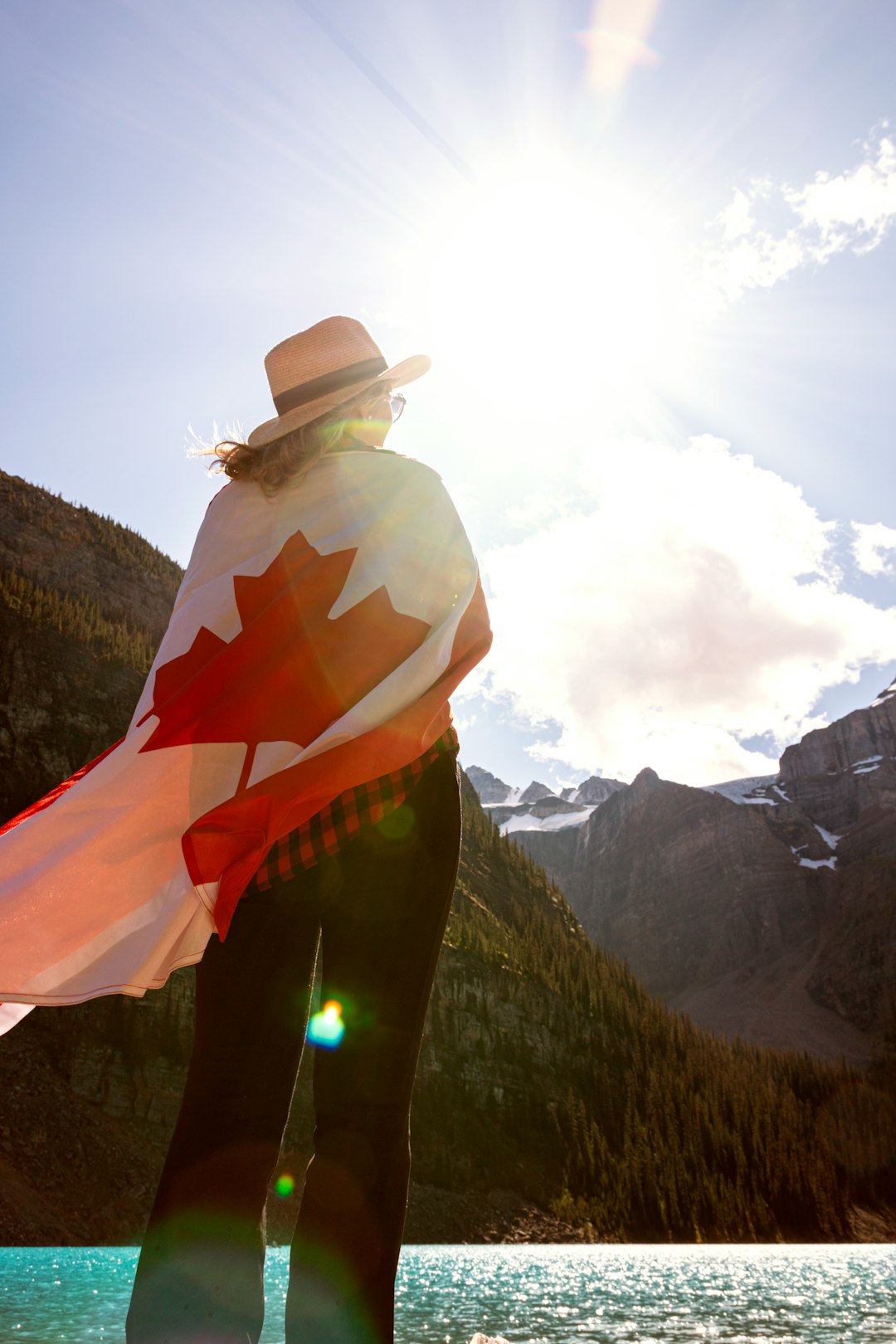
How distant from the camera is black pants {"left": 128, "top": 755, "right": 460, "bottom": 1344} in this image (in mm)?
1418

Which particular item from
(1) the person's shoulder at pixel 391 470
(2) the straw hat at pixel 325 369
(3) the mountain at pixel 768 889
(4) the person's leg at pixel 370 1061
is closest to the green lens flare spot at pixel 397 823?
(4) the person's leg at pixel 370 1061

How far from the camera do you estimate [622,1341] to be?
38.7ft

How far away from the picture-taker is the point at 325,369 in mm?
2115

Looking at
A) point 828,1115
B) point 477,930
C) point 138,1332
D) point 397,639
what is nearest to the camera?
point 138,1332

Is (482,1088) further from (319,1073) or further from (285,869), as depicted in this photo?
(285,869)

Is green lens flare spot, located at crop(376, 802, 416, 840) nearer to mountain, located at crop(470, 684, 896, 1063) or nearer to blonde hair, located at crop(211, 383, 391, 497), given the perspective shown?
blonde hair, located at crop(211, 383, 391, 497)

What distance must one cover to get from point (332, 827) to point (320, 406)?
967 millimetres

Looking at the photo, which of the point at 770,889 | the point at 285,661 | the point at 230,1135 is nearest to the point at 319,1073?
the point at 230,1135

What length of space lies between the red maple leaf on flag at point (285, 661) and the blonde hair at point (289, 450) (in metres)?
0.18

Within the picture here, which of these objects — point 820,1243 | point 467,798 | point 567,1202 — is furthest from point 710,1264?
point 467,798

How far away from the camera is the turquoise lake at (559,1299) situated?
12.6 meters

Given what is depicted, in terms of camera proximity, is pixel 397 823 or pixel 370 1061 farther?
pixel 397 823

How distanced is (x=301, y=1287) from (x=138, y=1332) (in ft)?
0.85

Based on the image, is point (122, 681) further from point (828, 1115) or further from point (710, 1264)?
point (828, 1115)
